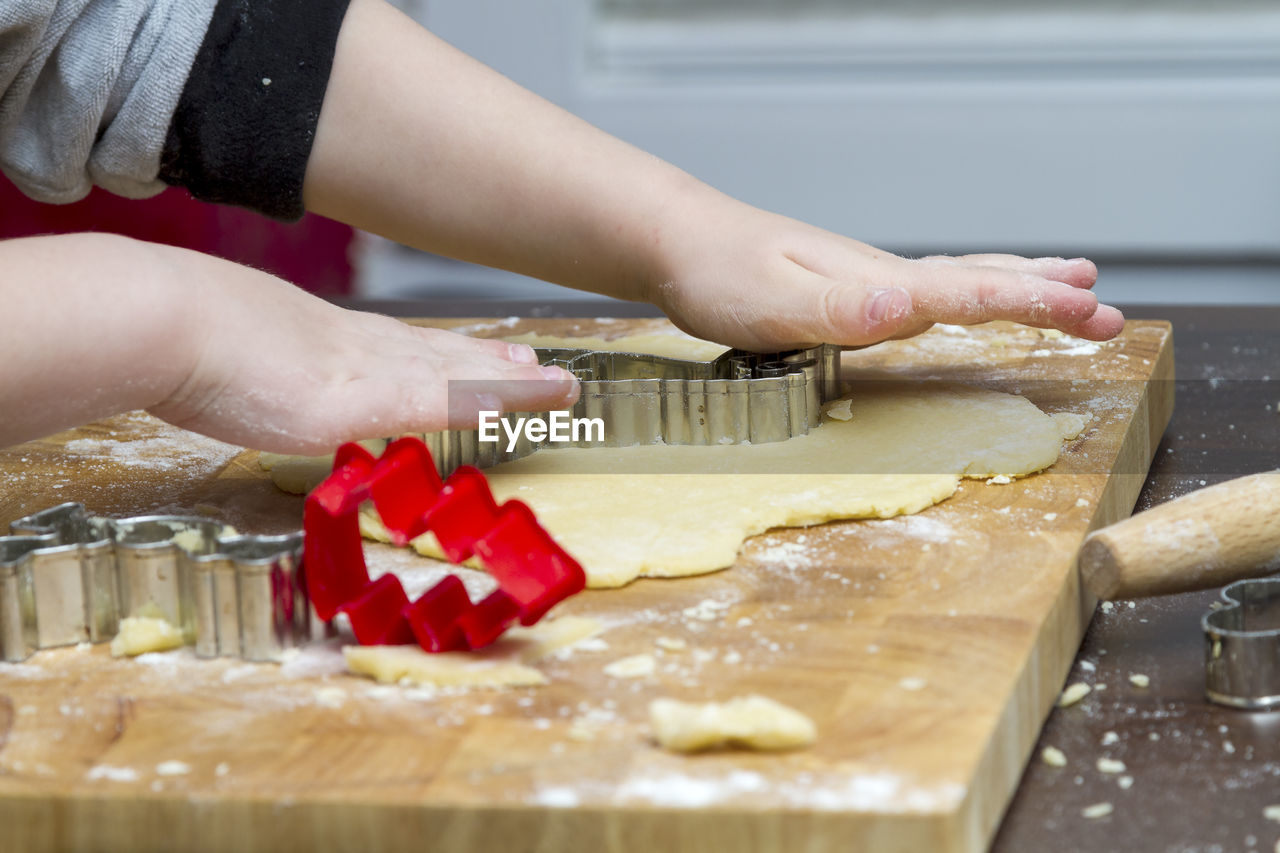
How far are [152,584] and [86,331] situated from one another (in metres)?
0.12

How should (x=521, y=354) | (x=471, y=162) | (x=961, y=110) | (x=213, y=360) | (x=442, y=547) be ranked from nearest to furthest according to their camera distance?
1. (x=442, y=547)
2. (x=213, y=360)
3. (x=521, y=354)
4. (x=471, y=162)
5. (x=961, y=110)

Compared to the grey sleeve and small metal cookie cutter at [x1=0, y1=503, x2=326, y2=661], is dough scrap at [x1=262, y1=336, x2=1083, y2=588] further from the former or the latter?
the grey sleeve

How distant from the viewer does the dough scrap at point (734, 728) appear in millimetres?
470

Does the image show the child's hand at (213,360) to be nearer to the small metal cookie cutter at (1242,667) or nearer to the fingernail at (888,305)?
the fingernail at (888,305)

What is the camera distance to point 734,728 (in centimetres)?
47

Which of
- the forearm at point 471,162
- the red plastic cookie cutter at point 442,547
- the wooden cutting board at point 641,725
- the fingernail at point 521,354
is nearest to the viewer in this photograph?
the wooden cutting board at point 641,725

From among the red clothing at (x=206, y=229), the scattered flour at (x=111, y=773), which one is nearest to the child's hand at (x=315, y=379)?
the scattered flour at (x=111, y=773)

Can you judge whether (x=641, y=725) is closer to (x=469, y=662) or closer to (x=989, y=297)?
(x=469, y=662)

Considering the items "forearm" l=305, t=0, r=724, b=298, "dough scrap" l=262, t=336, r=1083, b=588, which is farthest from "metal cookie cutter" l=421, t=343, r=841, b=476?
"forearm" l=305, t=0, r=724, b=298

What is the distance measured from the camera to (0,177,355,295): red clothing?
180 centimetres

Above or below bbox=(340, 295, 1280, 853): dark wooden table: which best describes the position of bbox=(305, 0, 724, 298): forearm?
above

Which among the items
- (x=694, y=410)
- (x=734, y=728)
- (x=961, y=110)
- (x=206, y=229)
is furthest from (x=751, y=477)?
(x=961, y=110)

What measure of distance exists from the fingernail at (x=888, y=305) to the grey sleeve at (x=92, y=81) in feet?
1.42

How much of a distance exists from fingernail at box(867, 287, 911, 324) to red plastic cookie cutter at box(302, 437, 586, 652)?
332 millimetres
